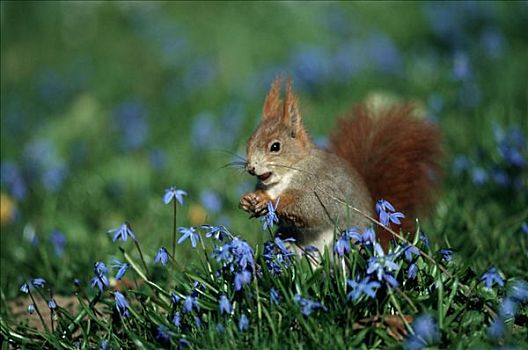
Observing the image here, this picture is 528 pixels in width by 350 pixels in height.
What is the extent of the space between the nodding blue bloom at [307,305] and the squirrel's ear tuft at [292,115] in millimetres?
951

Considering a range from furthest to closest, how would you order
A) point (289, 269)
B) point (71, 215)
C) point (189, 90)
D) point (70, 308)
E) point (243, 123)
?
1. point (189, 90)
2. point (243, 123)
3. point (71, 215)
4. point (70, 308)
5. point (289, 269)

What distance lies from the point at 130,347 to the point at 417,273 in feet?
3.46

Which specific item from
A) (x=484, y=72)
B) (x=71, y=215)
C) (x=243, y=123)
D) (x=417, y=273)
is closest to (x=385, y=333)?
(x=417, y=273)

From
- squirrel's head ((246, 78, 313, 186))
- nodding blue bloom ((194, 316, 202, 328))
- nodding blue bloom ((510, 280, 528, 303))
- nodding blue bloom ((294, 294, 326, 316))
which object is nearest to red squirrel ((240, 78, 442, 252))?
squirrel's head ((246, 78, 313, 186))

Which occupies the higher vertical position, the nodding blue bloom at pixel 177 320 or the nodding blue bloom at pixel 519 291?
the nodding blue bloom at pixel 519 291

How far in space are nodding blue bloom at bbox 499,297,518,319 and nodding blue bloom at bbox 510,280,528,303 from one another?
37 mm

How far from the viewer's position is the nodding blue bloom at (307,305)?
2.42m

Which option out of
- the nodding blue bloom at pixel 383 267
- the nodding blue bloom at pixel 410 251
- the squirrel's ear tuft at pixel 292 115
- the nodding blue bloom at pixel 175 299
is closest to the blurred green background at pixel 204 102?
the squirrel's ear tuft at pixel 292 115

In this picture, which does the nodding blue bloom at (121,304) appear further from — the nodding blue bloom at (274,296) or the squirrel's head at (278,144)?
the squirrel's head at (278,144)

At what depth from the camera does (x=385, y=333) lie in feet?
8.15

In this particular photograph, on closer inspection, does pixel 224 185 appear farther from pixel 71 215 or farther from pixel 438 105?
pixel 438 105

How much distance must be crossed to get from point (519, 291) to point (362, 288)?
2.06ft

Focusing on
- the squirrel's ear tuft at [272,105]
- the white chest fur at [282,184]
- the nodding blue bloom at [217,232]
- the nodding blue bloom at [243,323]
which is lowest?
the nodding blue bloom at [243,323]

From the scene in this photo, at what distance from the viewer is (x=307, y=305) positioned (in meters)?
2.43
